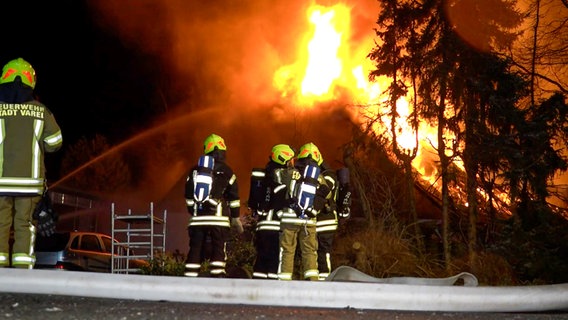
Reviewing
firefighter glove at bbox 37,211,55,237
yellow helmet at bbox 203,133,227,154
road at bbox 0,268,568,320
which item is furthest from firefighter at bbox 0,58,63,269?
yellow helmet at bbox 203,133,227,154

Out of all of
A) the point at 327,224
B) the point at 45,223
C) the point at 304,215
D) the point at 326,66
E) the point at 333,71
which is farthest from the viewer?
the point at 326,66

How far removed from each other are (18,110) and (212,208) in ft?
8.28

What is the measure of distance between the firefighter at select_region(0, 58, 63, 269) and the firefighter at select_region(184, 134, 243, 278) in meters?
1.92

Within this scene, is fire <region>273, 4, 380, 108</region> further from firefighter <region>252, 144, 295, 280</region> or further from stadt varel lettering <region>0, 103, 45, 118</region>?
stadt varel lettering <region>0, 103, 45, 118</region>

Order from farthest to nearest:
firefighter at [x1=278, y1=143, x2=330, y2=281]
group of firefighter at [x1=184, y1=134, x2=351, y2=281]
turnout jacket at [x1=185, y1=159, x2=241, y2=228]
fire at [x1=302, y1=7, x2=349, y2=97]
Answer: fire at [x1=302, y1=7, x2=349, y2=97] < turnout jacket at [x1=185, y1=159, x2=241, y2=228] < group of firefighter at [x1=184, y1=134, x2=351, y2=281] < firefighter at [x1=278, y1=143, x2=330, y2=281]

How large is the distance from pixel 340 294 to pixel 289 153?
3.49 m

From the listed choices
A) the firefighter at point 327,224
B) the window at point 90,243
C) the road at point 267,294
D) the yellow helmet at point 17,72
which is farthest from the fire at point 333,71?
the road at point 267,294

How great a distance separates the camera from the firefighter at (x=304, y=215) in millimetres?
6980

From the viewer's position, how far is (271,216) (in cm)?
773

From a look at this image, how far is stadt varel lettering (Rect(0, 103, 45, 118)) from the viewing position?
556 centimetres

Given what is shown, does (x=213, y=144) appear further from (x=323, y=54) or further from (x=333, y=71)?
(x=323, y=54)

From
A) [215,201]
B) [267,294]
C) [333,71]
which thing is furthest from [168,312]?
[333,71]

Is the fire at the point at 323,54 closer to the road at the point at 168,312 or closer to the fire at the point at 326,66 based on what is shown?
the fire at the point at 326,66

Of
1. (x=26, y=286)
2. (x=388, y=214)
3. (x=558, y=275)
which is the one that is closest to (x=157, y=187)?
(x=388, y=214)
